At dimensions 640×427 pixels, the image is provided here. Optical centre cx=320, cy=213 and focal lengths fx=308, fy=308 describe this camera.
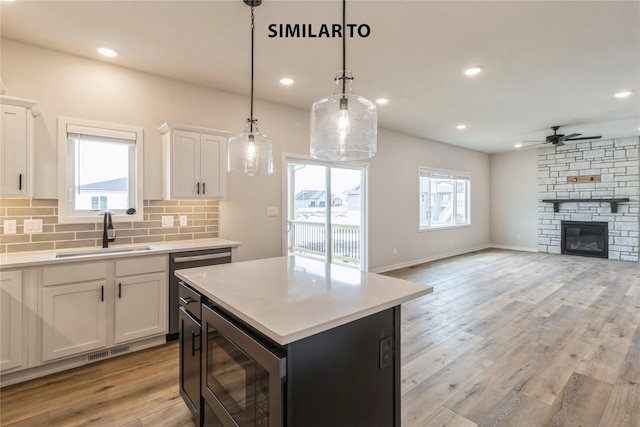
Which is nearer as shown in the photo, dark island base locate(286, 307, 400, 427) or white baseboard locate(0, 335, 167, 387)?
dark island base locate(286, 307, 400, 427)

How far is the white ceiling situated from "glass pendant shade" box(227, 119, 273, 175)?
94 cm

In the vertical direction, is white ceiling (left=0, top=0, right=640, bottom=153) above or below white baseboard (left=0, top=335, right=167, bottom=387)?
Answer: above

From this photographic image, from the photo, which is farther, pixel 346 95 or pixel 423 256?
pixel 423 256

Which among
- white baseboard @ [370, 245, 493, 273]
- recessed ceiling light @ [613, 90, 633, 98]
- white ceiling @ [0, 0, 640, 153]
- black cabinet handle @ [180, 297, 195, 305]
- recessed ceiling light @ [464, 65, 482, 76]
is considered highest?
recessed ceiling light @ [613, 90, 633, 98]

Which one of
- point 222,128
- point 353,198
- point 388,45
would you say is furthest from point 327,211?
point 388,45

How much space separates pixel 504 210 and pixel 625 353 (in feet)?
21.6

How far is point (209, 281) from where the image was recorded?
1772 millimetres

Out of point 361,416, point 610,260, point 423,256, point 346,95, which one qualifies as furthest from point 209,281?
point 610,260

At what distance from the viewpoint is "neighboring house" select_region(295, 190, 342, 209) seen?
4711 mm

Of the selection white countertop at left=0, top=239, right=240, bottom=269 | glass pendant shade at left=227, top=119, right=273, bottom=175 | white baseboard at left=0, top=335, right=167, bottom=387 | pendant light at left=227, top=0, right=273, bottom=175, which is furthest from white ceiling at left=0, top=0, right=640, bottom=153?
white baseboard at left=0, top=335, right=167, bottom=387

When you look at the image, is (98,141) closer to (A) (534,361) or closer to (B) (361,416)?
(B) (361,416)

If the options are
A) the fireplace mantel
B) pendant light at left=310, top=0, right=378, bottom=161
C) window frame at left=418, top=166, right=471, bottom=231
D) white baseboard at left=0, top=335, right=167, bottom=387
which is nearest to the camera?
pendant light at left=310, top=0, right=378, bottom=161

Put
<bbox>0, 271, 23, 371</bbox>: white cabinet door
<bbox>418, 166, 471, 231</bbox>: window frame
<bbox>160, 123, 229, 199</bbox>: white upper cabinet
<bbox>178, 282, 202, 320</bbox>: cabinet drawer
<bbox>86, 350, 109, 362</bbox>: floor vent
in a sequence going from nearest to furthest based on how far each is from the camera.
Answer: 1. <bbox>178, 282, 202, 320</bbox>: cabinet drawer
2. <bbox>0, 271, 23, 371</bbox>: white cabinet door
3. <bbox>86, 350, 109, 362</bbox>: floor vent
4. <bbox>160, 123, 229, 199</bbox>: white upper cabinet
5. <bbox>418, 166, 471, 231</bbox>: window frame

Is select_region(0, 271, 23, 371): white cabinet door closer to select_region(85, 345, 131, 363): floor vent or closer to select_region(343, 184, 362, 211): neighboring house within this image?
select_region(85, 345, 131, 363): floor vent
